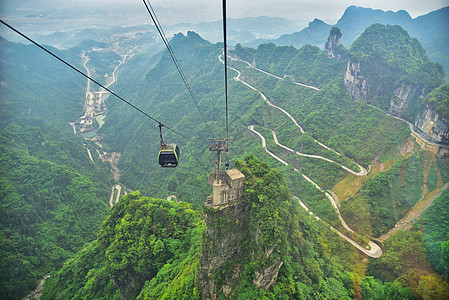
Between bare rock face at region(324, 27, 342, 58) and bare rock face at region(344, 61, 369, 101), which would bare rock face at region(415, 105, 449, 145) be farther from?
bare rock face at region(324, 27, 342, 58)

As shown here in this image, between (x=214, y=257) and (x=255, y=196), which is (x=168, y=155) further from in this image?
(x=214, y=257)

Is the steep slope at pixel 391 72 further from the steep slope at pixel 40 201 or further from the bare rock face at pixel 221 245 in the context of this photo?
the steep slope at pixel 40 201

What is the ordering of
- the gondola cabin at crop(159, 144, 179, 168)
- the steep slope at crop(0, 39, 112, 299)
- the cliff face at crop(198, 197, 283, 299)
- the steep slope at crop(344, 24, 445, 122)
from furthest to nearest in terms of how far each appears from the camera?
the steep slope at crop(344, 24, 445, 122) → the steep slope at crop(0, 39, 112, 299) → the cliff face at crop(198, 197, 283, 299) → the gondola cabin at crop(159, 144, 179, 168)

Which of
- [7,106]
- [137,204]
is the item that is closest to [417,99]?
[137,204]

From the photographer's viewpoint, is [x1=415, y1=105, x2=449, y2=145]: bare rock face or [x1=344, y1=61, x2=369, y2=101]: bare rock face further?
[x1=344, y1=61, x2=369, y2=101]: bare rock face

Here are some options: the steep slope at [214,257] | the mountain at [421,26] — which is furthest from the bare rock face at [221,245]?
the mountain at [421,26]

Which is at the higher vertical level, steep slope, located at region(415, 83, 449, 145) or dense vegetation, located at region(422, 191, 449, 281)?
→ steep slope, located at region(415, 83, 449, 145)

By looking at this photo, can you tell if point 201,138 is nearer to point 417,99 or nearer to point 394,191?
point 394,191

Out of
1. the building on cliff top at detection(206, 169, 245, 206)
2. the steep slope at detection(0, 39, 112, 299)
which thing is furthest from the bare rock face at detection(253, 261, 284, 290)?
the steep slope at detection(0, 39, 112, 299)
